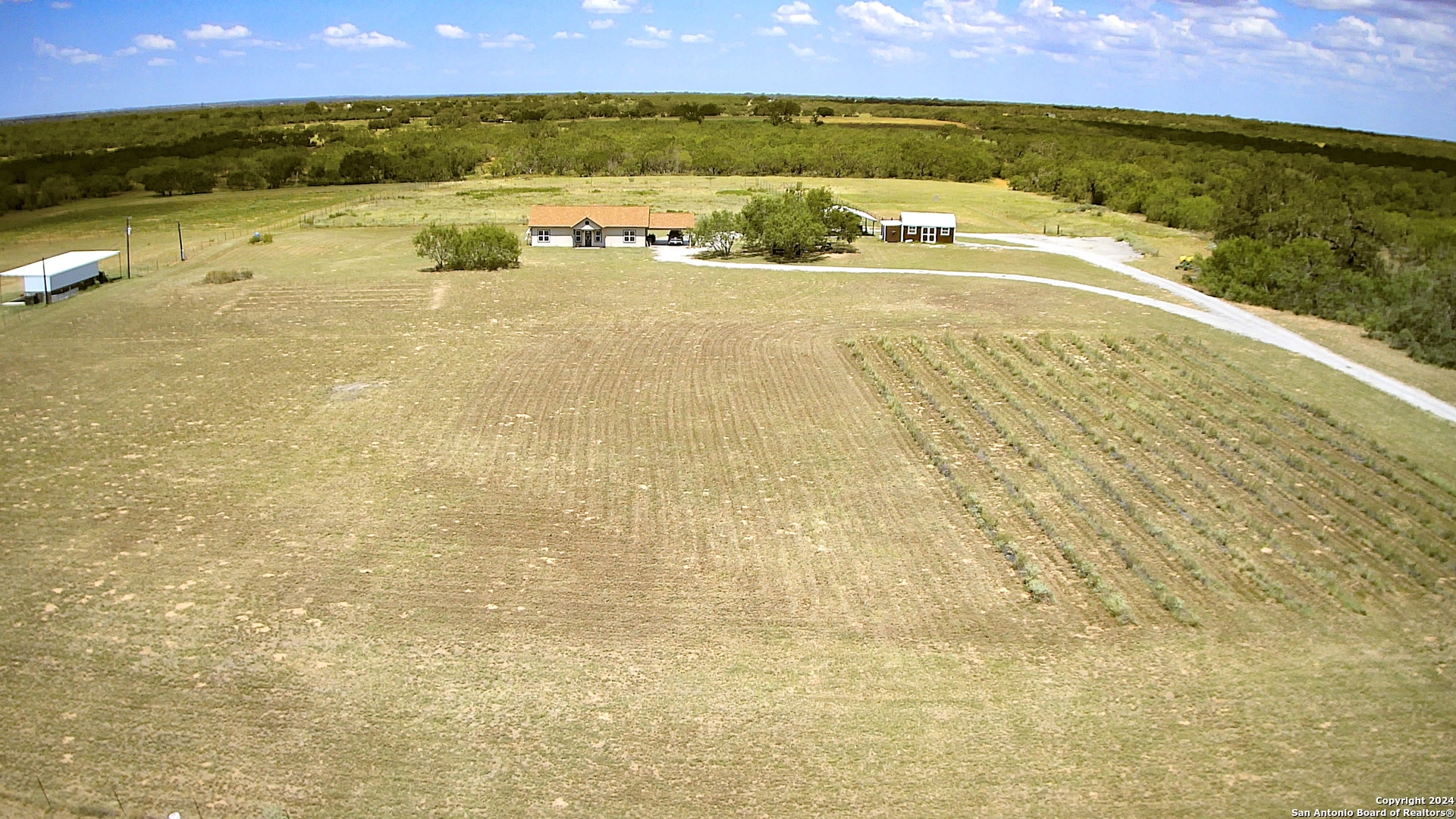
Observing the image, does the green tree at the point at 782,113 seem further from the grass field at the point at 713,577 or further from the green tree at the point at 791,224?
the grass field at the point at 713,577

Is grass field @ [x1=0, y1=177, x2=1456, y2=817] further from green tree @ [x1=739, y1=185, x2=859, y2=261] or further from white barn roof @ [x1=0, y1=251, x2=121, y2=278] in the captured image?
green tree @ [x1=739, y1=185, x2=859, y2=261]

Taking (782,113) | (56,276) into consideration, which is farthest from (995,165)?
(56,276)

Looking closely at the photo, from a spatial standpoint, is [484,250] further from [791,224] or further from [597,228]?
[791,224]

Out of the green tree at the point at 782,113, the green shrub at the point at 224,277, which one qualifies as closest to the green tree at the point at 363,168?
the green shrub at the point at 224,277

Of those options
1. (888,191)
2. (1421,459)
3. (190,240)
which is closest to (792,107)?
(888,191)

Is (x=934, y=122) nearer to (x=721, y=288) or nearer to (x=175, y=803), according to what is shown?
(x=721, y=288)

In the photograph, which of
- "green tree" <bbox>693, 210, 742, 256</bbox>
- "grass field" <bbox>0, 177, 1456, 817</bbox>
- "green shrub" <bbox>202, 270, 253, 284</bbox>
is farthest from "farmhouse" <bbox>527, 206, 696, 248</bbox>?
"grass field" <bbox>0, 177, 1456, 817</bbox>
